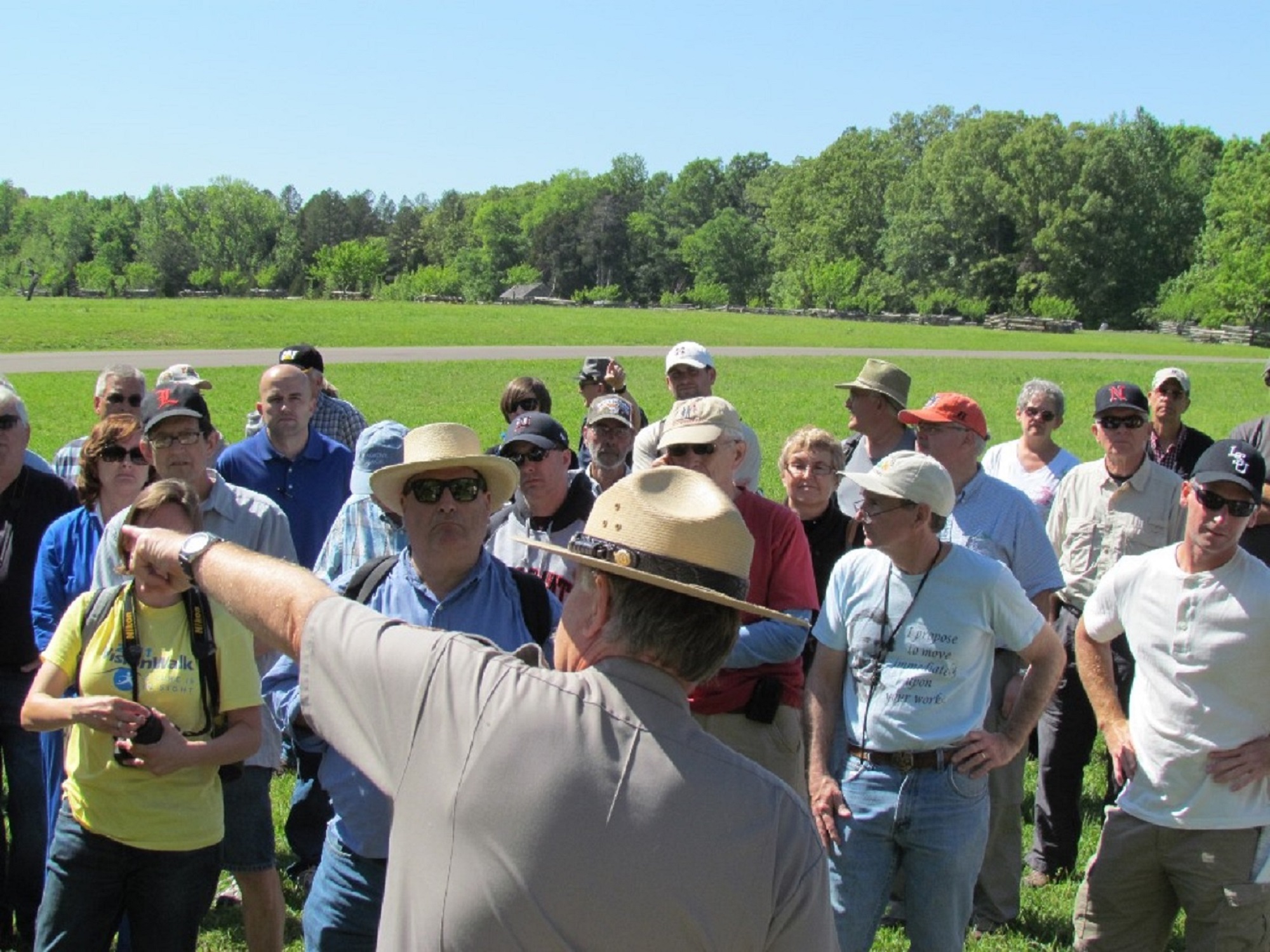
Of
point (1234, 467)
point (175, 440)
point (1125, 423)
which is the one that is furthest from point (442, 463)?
point (1125, 423)

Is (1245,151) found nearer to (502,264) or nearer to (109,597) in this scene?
(502,264)

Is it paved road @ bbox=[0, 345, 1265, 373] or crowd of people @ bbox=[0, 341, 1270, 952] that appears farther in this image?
paved road @ bbox=[0, 345, 1265, 373]

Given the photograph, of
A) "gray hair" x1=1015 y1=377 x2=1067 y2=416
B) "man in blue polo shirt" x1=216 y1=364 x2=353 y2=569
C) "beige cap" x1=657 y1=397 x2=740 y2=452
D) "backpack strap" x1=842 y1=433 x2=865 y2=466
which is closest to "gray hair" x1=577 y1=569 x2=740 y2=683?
"beige cap" x1=657 y1=397 x2=740 y2=452

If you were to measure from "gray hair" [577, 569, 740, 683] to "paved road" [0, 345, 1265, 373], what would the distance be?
31670 mm

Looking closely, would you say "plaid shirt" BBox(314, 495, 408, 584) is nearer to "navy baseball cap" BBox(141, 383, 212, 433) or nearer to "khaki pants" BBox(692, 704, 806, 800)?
"navy baseball cap" BBox(141, 383, 212, 433)

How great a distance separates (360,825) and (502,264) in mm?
141162

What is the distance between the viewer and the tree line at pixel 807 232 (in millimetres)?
91062

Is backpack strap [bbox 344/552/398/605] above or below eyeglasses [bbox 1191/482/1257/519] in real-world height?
below

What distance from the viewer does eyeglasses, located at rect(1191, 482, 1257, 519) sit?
4.27 meters

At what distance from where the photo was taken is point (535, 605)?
13.0ft

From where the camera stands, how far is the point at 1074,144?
9188 cm

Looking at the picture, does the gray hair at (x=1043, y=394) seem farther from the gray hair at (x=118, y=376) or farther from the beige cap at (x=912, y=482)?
the gray hair at (x=118, y=376)

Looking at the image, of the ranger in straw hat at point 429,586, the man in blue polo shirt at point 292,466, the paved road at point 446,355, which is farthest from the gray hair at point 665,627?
the paved road at point 446,355

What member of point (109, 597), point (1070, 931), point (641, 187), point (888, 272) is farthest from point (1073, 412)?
point (641, 187)
